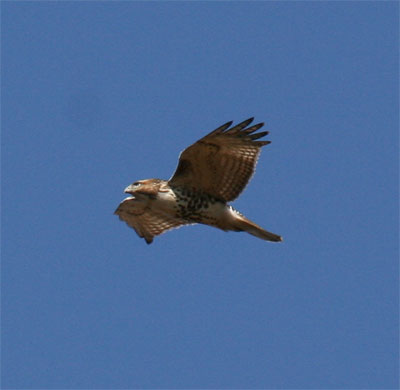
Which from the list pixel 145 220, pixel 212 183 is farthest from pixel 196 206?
pixel 145 220

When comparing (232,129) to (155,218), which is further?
(155,218)

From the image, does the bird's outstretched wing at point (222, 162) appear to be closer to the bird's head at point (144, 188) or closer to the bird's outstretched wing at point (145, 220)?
the bird's head at point (144, 188)

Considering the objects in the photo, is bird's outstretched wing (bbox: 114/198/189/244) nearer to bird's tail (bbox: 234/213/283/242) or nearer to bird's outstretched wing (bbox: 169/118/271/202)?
bird's outstretched wing (bbox: 169/118/271/202)

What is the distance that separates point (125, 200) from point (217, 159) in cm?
171

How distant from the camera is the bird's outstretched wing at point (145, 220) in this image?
46.4ft

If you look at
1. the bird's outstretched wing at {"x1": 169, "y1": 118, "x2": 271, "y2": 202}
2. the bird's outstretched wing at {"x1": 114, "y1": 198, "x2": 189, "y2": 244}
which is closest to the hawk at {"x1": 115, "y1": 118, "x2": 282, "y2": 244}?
the bird's outstretched wing at {"x1": 169, "y1": 118, "x2": 271, "y2": 202}

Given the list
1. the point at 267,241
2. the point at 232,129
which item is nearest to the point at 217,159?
the point at 232,129

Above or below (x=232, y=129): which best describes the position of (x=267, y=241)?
below

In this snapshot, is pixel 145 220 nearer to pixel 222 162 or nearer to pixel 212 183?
pixel 212 183

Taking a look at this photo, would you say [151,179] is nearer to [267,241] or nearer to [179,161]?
[179,161]

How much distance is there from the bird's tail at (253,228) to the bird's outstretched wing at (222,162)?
465 mm

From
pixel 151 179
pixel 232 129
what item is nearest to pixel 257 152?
pixel 232 129

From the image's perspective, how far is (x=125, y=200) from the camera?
13914mm

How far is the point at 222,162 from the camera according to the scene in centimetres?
1328
